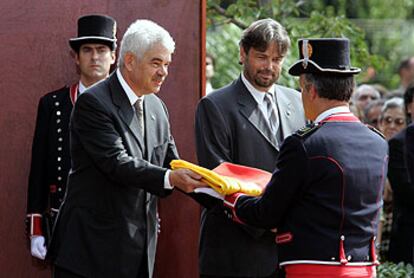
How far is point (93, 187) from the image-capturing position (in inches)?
231

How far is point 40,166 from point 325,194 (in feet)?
6.55

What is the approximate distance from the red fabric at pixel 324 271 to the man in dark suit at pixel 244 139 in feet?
2.24

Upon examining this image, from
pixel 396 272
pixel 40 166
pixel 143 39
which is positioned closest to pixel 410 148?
pixel 396 272

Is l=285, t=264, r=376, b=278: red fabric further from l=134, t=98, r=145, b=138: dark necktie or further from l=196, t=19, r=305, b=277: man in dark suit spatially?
l=134, t=98, r=145, b=138: dark necktie

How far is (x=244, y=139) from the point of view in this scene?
20.0 feet

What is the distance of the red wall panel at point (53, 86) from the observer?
6707 millimetres

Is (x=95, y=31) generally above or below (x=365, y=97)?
above

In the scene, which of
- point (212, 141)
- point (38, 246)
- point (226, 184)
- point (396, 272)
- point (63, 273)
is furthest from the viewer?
point (396, 272)

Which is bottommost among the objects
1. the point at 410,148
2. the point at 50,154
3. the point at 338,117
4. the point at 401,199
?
the point at 401,199

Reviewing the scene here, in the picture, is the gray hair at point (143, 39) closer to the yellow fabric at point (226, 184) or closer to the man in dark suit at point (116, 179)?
the man in dark suit at point (116, 179)

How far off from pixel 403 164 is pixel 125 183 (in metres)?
2.75

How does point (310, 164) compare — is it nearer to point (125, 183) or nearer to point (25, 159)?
point (125, 183)

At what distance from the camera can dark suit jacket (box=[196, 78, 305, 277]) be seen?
606 centimetres

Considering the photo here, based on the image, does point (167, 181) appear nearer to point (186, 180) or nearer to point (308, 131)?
point (186, 180)
